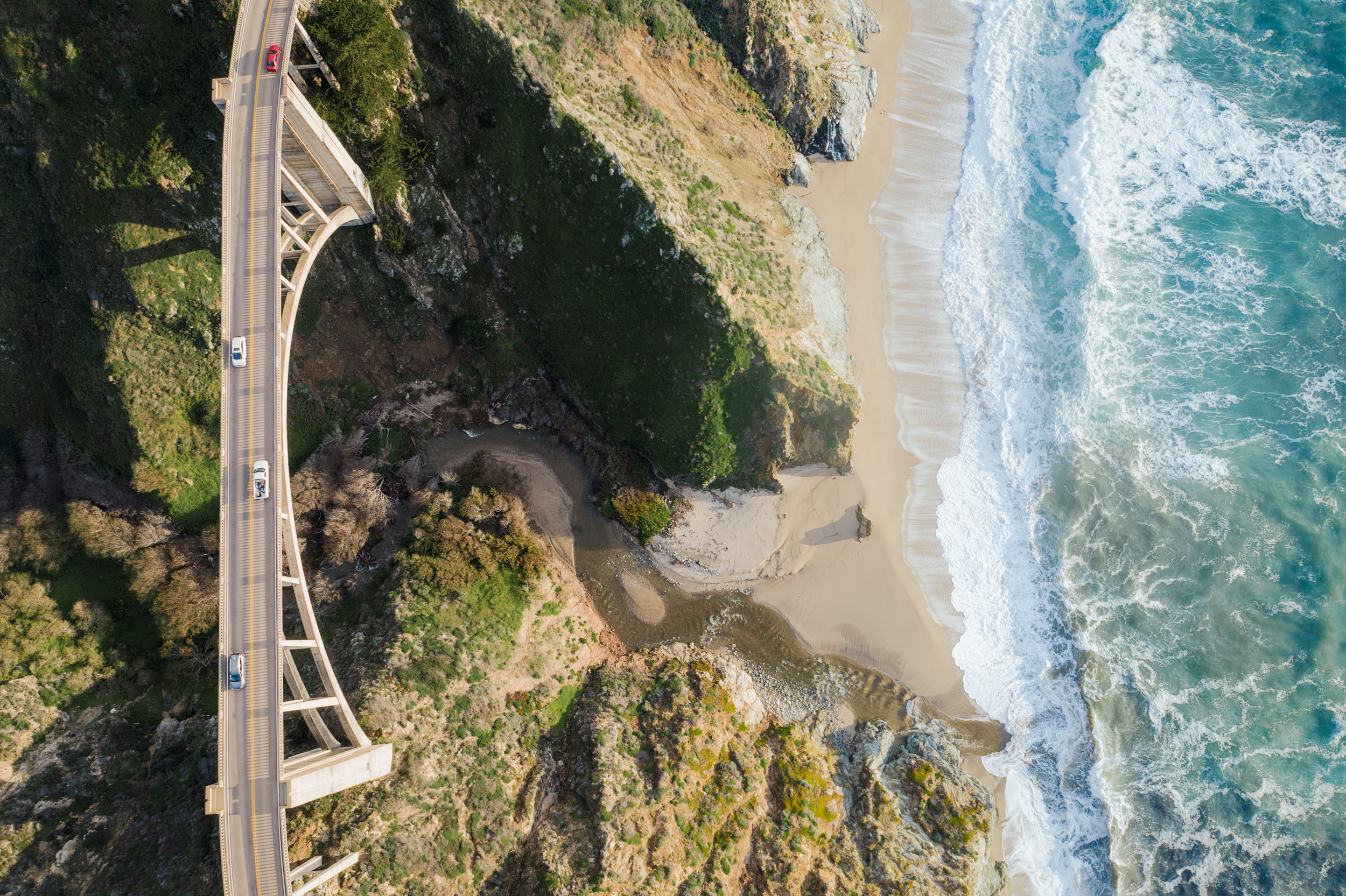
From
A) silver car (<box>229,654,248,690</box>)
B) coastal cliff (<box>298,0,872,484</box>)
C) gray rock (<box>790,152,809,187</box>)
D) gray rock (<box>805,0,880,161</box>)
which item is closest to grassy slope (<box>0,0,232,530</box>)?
coastal cliff (<box>298,0,872,484</box>)

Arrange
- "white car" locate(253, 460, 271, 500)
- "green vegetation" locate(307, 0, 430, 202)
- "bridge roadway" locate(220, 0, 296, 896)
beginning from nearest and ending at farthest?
"bridge roadway" locate(220, 0, 296, 896) → "white car" locate(253, 460, 271, 500) → "green vegetation" locate(307, 0, 430, 202)

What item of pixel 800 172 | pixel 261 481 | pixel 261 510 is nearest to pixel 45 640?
pixel 261 510

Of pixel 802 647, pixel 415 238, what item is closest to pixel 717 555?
pixel 802 647

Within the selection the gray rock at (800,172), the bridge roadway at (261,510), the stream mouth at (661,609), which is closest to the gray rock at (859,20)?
the gray rock at (800,172)

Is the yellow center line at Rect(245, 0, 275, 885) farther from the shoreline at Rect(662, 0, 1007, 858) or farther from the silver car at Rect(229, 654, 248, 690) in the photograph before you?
the shoreline at Rect(662, 0, 1007, 858)

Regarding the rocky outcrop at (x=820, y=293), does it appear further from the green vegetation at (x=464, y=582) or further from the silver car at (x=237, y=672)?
the silver car at (x=237, y=672)

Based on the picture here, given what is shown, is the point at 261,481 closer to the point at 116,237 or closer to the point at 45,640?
the point at 116,237
